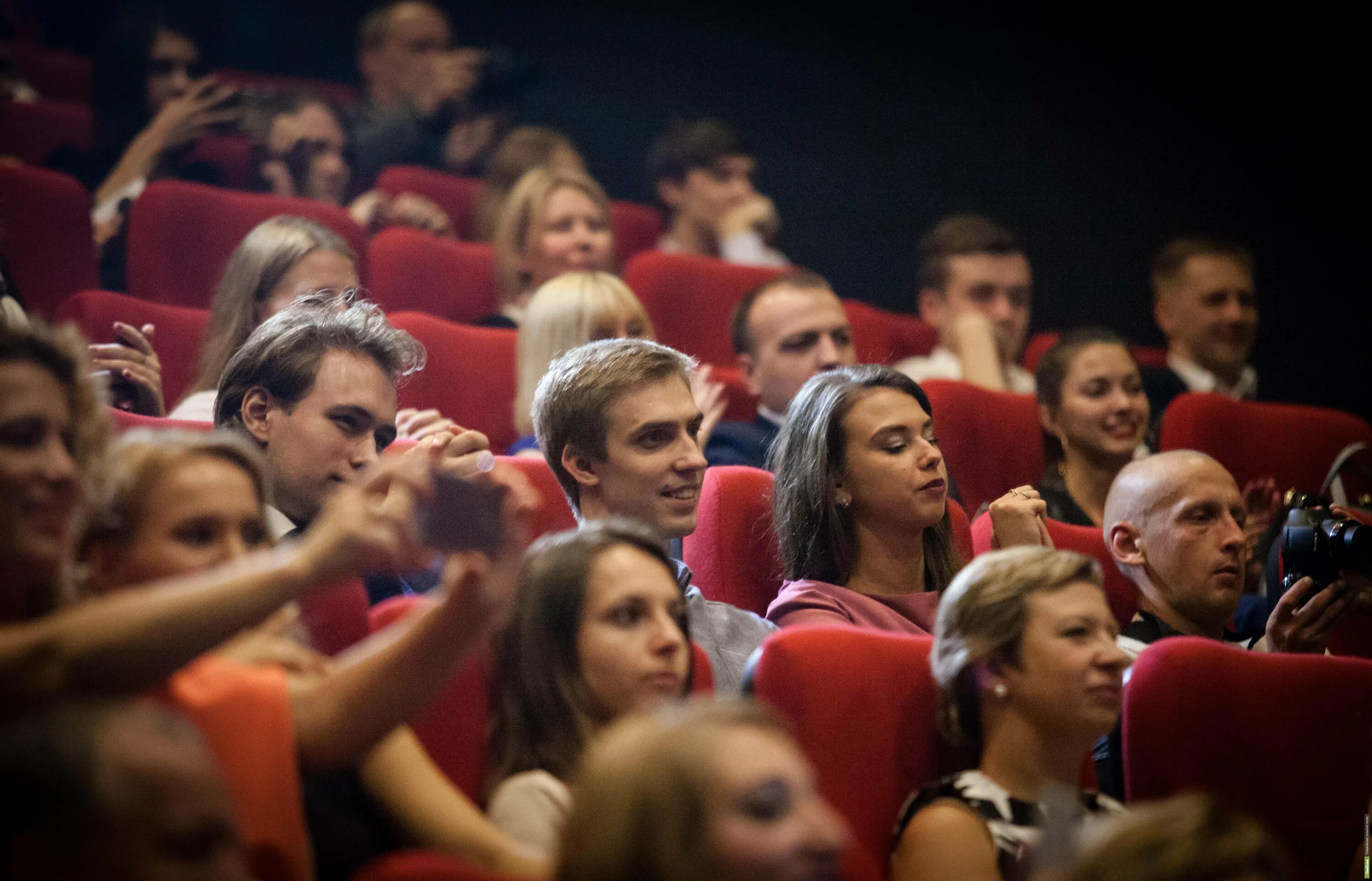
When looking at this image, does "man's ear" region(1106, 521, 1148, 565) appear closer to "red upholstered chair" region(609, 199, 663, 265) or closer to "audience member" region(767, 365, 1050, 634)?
"audience member" region(767, 365, 1050, 634)

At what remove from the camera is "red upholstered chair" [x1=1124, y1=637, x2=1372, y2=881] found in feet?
4.08

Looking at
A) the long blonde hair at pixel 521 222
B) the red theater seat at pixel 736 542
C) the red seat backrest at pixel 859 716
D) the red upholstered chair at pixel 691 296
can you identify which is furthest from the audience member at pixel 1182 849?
the long blonde hair at pixel 521 222

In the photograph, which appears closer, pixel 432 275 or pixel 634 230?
pixel 432 275

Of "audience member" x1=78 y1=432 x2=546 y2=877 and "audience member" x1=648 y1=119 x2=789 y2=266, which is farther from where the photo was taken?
"audience member" x1=648 y1=119 x2=789 y2=266

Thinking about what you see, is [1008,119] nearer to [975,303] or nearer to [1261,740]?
[975,303]

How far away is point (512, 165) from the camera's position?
2.85 metres

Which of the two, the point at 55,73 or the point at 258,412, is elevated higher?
the point at 55,73

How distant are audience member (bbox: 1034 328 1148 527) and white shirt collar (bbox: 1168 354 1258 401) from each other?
0.46 metres

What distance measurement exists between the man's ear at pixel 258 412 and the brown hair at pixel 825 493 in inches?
Answer: 22.9

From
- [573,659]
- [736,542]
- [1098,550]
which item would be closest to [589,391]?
[736,542]

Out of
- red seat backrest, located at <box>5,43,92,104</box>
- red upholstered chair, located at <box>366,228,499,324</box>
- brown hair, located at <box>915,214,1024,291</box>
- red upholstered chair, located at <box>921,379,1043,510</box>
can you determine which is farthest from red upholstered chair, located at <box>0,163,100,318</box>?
brown hair, located at <box>915,214,1024,291</box>

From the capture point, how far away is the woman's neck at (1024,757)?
114cm

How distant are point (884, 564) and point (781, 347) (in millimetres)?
727

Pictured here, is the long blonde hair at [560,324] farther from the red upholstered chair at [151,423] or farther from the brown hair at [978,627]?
the brown hair at [978,627]
